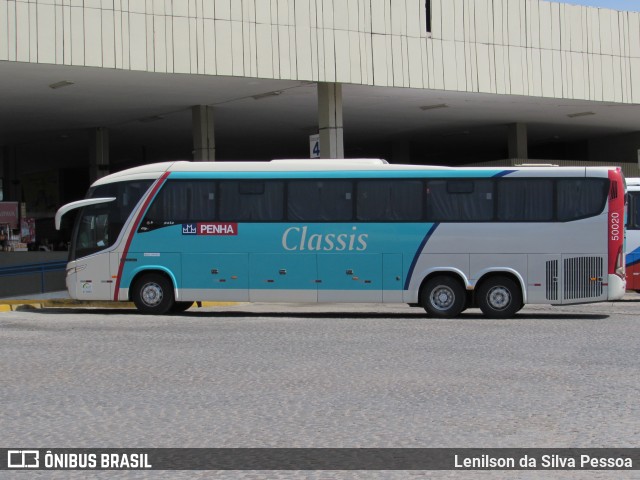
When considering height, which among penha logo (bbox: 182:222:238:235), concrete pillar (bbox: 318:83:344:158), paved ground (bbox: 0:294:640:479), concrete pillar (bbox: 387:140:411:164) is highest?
concrete pillar (bbox: 387:140:411:164)

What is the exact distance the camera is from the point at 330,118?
29.6 metres

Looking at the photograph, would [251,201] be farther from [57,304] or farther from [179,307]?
[57,304]

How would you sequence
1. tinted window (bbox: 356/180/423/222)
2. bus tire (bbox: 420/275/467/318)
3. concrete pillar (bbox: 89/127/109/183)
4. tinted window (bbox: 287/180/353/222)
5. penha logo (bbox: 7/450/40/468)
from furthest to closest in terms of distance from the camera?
concrete pillar (bbox: 89/127/109/183)
tinted window (bbox: 287/180/353/222)
tinted window (bbox: 356/180/423/222)
bus tire (bbox: 420/275/467/318)
penha logo (bbox: 7/450/40/468)

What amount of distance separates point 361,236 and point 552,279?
13.1 ft

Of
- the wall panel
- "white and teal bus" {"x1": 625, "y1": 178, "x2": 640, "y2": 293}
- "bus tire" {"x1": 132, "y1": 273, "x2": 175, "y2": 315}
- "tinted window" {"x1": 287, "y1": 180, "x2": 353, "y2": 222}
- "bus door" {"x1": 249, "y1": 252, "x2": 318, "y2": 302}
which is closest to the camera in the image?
"bus door" {"x1": 249, "y1": 252, "x2": 318, "y2": 302}

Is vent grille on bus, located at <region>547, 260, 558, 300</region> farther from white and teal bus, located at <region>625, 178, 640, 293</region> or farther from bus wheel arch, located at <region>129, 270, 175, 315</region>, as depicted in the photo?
bus wheel arch, located at <region>129, 270, 175, 315</region>

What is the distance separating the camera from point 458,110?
120 feet

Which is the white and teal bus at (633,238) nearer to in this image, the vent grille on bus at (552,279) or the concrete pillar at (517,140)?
the vent grille on bus at (552,279)

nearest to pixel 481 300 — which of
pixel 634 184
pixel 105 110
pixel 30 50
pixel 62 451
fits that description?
pixel 634 184

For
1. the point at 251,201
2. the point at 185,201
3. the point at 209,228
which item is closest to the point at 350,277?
the point at 251,201

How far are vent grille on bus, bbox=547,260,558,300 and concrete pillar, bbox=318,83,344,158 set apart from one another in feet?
33.6

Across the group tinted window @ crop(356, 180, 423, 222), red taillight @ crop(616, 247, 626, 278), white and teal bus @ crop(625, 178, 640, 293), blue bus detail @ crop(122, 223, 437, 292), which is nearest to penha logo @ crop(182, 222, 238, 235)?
blue bus detail @ crop(122, 223, 437, 292)

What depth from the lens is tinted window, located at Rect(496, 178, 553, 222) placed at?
68.6ft

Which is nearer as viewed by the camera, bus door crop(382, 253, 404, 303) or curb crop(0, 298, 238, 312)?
bus door crop(382, 253, 404, 303)
